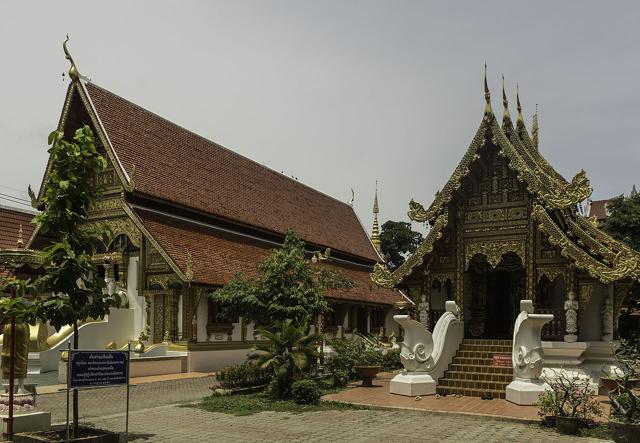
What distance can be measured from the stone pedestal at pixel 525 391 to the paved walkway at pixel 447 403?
153mm

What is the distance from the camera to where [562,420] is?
30.2 feet

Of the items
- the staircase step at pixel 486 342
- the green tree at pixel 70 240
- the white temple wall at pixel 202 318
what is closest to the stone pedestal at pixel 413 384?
the staircase step at pixel 486 342

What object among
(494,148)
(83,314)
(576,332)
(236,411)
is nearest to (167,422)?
(236,411)

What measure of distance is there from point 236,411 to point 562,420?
Result: 216 inches

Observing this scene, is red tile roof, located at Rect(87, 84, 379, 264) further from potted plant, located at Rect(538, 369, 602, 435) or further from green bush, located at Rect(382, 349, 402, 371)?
potted plant, located at Rect(538, 369, 602, 435)

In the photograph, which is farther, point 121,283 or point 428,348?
point 121,283

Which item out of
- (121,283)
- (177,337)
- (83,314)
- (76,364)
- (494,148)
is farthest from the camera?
(121,283)

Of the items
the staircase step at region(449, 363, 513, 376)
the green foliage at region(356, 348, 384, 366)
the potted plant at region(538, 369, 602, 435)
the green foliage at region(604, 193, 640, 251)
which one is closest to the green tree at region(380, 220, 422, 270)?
the green foliage at region(604, 193, 640, 251)

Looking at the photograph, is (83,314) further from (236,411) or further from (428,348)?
(428,348)

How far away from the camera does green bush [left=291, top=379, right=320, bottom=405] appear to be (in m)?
12.0

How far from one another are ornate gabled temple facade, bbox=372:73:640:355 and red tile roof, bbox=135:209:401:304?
209 inches

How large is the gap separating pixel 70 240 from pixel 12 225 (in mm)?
20482

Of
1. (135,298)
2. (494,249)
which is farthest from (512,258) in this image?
(135,298)

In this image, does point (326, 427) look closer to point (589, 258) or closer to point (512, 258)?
point (589, 258)
